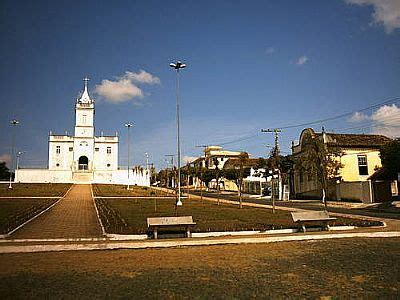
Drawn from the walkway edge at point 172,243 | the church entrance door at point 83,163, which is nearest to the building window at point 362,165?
the walkway edge at point 172,243

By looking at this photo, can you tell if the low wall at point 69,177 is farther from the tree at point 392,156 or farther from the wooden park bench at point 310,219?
the wooden park bench at point 310,219

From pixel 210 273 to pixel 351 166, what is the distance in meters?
38.6

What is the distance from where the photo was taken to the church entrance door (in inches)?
3457

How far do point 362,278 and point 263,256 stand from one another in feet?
9.02

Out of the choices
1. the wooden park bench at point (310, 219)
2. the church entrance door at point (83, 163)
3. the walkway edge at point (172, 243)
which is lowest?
the walkway edge at point (172, 243)

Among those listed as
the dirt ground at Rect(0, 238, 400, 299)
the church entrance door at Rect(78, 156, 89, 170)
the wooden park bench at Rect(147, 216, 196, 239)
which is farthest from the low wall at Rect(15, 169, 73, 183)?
the dirt ground at Rect(0, 238, 400, 299)

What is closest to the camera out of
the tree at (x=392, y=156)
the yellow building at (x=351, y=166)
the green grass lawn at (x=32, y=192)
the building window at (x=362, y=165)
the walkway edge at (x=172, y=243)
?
the walkway edge at (x=172, y=243)

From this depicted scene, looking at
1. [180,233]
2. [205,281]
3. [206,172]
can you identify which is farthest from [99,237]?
[206,172]

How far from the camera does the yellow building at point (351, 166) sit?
38734mm

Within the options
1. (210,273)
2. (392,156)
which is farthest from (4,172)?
(210,273)

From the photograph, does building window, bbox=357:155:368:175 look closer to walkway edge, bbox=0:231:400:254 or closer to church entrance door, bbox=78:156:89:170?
walkway edge, bbox=0:231:400:254

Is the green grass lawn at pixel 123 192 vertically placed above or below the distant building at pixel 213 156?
below

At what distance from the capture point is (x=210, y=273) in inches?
317

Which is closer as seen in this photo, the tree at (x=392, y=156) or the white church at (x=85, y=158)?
the tree at (x=392, y=156)
